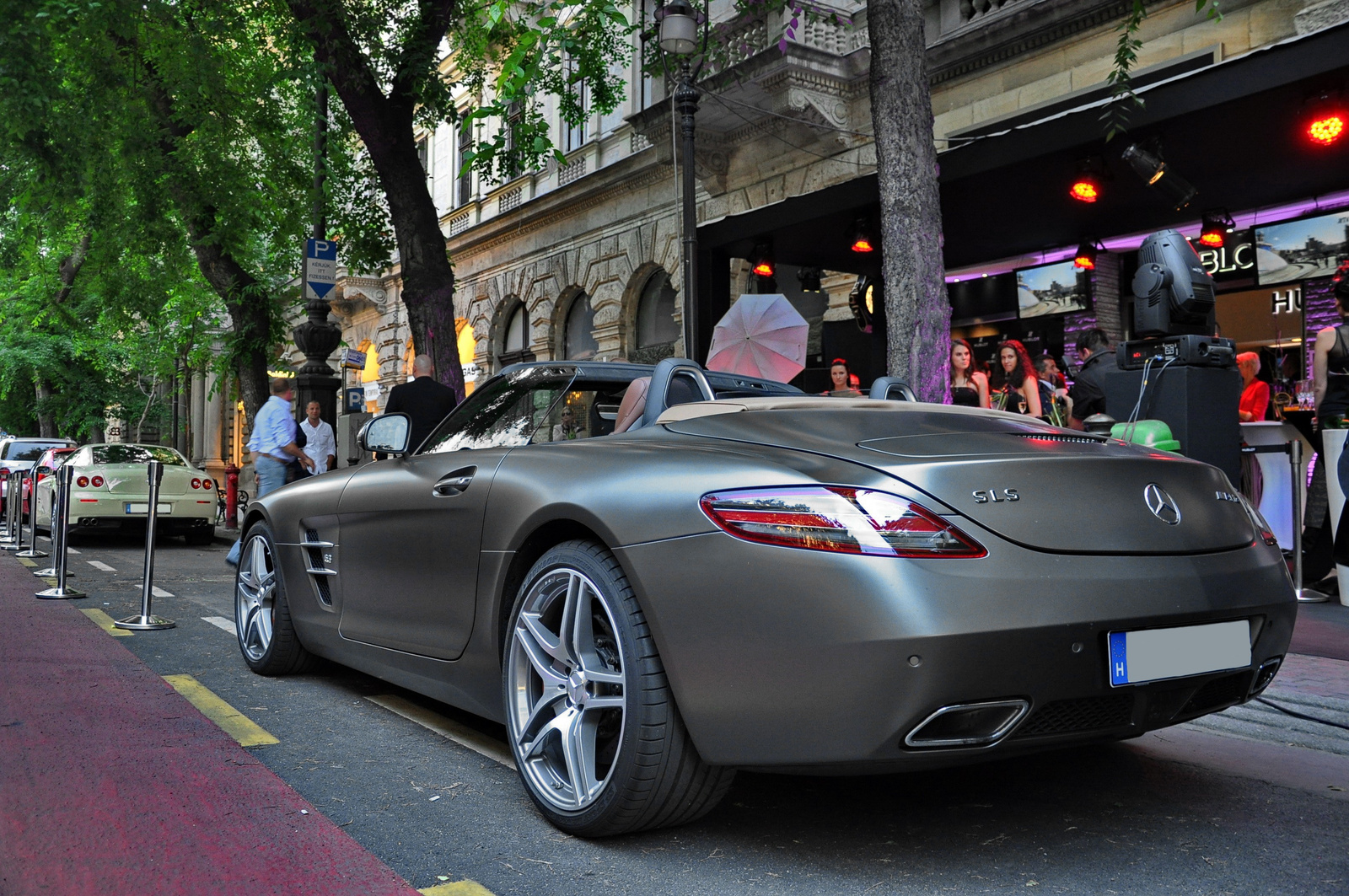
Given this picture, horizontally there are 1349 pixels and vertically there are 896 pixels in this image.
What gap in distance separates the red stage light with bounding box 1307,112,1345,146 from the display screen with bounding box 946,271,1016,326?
6196 mm

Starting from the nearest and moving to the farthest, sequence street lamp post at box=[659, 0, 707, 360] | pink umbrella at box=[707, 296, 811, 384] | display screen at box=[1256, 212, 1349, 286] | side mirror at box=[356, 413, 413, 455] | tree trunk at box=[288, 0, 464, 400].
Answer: side mirror at box=[356, 413, 413, 455] < street lamp post at box=[659, 0, 707, 360] < pink umbrella at box=[707, 296, 811, 384] < display screen at box=[1256, 212, 1349, 286] < tree trunk at box=[288, 0, 464, 400]

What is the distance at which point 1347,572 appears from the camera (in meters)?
7.35

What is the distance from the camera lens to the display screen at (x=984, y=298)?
15.5 m

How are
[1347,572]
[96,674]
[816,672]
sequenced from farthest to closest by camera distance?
[1347,572] < [96,674] < [816,672]

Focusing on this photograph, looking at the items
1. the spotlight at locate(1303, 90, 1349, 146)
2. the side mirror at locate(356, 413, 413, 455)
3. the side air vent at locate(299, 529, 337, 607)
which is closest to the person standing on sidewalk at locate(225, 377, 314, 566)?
the side air vent at locate(299, 529, 337, 607)

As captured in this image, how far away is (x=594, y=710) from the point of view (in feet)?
9.71

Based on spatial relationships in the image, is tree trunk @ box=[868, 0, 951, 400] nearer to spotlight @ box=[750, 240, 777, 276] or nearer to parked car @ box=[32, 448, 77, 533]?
spotlight @ box=[750, 240, 777, 276]

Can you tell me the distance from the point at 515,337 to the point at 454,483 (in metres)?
21.8

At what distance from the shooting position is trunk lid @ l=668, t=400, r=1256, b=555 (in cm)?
257

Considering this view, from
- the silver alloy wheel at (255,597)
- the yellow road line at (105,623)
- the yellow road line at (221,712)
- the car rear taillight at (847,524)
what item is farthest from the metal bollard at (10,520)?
the car rear taillight at (847,524)

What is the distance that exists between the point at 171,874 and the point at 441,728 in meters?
1.58

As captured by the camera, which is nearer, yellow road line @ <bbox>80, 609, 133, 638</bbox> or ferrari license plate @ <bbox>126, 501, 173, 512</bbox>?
yellow road line @ <bbox>80, 609, 133, 638</bbox>

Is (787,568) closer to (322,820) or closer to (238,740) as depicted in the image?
(322,820)

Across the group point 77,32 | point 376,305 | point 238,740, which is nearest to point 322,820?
point 238,740
